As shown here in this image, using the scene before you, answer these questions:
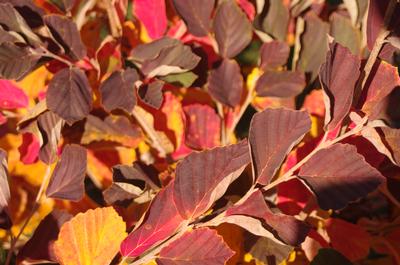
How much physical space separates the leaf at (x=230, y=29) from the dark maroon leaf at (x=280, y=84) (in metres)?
0.04

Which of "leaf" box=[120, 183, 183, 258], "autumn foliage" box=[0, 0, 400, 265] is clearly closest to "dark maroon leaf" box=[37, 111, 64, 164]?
"autumn foliage" box=[0, 0, 400, 265]

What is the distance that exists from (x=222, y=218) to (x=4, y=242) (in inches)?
9.2

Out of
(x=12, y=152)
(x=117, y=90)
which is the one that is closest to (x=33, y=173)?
(x=12, y=152)

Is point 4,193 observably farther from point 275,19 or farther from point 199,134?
point 275,19

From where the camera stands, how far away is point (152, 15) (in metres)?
0.51

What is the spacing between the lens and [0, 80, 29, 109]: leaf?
0.49 meters

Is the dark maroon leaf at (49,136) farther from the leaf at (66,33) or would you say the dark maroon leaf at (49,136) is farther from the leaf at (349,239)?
the leaf at (349,239)

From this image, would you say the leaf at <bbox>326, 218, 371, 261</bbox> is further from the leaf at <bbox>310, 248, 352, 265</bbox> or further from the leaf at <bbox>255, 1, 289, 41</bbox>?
the leaf at <bbox>255, 1, 289, 41</bbox>

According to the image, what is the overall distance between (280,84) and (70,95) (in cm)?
19

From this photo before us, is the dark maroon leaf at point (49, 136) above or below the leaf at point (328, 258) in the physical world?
above

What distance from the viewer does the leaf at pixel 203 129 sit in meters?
0.50

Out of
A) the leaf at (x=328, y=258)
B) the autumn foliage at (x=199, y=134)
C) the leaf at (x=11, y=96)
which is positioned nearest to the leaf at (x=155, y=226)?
the autumn foliage at (x=199, y=134)

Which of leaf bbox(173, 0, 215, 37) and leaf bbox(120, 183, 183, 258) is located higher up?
leaf bbox(173, 0, 215, 37)

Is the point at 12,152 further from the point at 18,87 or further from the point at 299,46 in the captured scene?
the point at 299,46
